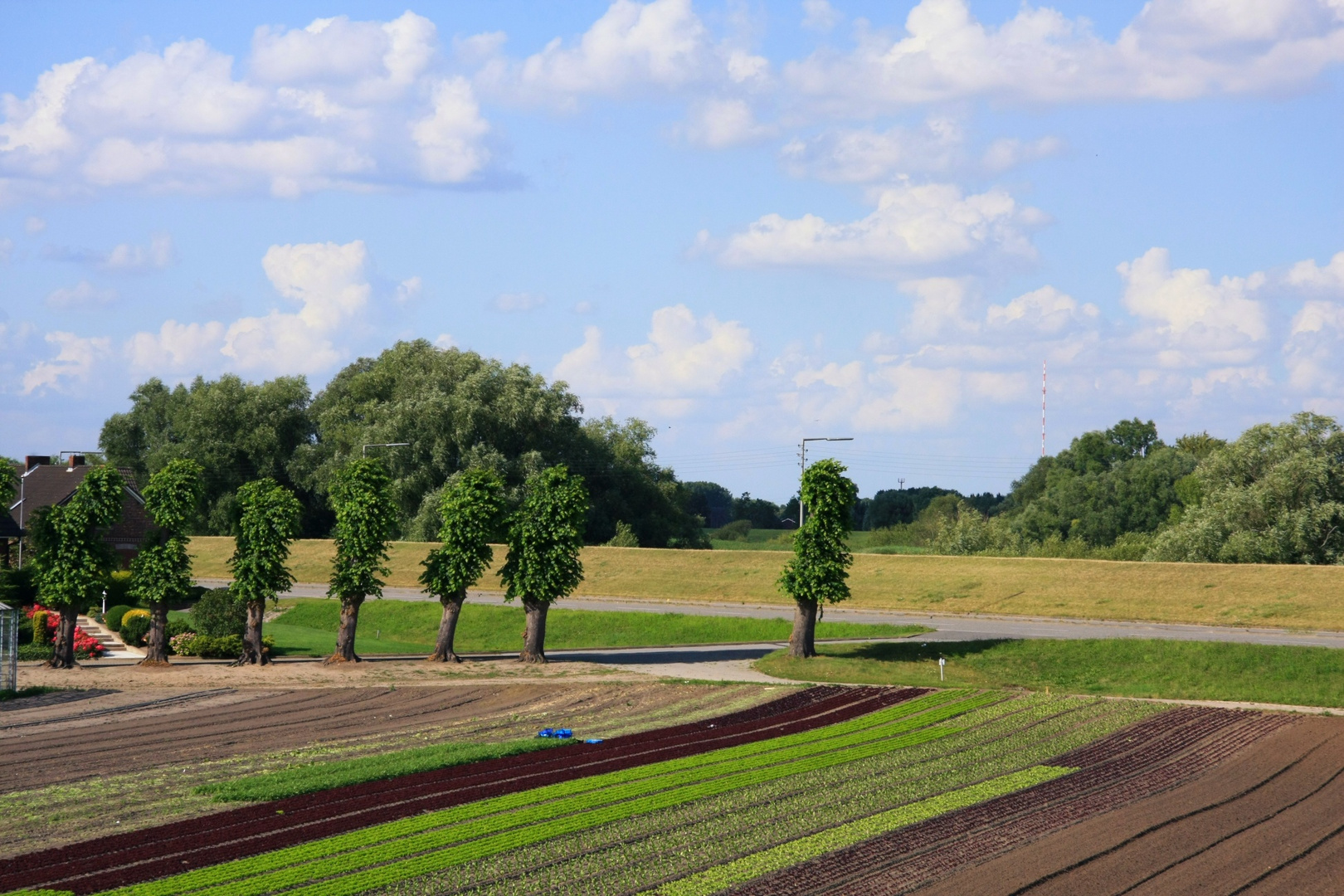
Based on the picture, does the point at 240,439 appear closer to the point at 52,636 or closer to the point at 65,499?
the point at 65,499

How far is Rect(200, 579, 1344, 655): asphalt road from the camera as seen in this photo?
48.4 meters

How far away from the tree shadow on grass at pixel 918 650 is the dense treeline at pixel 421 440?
122 feet

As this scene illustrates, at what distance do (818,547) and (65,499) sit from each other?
53.3 m

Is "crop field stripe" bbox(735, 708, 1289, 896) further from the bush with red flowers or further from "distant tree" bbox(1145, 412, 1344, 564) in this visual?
"distant tree" bbox(1145, 412, 1344, 564)

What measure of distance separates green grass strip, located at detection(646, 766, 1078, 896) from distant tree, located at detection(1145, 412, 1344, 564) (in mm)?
48300

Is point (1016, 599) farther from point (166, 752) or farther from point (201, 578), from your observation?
point (201, 578)

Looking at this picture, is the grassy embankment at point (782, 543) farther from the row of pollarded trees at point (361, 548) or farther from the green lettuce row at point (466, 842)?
the green lettuce row at point (466, 842)

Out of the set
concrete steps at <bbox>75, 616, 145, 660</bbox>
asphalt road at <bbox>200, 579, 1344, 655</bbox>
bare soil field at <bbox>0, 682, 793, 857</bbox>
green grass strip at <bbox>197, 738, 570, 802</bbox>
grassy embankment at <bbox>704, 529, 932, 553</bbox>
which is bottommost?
bare soil field at <bbox>0, 682, 793, 857</bbox>

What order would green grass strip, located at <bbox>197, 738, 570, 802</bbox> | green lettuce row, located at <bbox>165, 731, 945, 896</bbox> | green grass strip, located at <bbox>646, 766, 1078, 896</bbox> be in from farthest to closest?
green grass strip, located at <bbox>197, 738, 570, 802</bbox> < green grass strip, located at <bbox>646, 766, 1078, 896</bbox> < green lettuce row, located at <bbox>165, 731, 945, 896</bbox>

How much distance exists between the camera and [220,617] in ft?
158

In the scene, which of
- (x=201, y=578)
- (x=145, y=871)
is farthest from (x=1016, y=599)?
(x=201, y=578)

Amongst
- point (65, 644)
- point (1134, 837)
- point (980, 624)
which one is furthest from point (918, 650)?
point (65, 644)

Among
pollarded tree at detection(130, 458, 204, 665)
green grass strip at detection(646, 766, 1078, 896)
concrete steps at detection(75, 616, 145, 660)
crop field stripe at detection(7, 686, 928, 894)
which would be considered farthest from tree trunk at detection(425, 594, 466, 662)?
green grass strip at detection(646, 766, 1078, 896)

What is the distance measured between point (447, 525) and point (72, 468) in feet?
156
